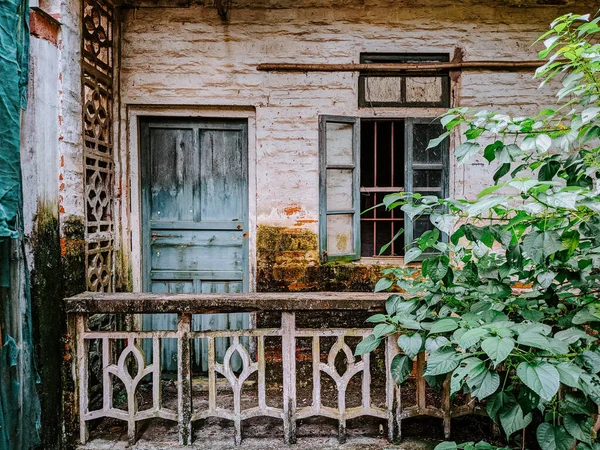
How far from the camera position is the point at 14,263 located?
8.66ft

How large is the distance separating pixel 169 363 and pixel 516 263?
3.48 meters

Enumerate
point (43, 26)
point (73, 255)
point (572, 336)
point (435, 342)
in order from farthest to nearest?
point (73, 255) → point (43, 26) → point (435, 342) → point (572, 336)

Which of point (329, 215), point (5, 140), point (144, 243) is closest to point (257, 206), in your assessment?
point (329, 215)

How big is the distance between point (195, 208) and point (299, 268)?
1.20 m

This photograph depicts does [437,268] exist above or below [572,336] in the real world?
above

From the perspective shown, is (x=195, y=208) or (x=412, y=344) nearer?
(x=412, y=344)

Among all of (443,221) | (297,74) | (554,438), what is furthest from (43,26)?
(554,438)

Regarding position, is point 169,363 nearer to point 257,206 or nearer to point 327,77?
point 257,206

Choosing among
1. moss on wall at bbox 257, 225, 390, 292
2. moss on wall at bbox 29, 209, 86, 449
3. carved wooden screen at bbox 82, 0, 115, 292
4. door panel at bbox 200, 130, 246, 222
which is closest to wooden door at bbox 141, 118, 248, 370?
door panel at bbox 200, 130, 246, 222

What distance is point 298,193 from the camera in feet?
14.1

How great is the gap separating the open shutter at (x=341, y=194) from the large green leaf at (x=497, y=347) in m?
2.39

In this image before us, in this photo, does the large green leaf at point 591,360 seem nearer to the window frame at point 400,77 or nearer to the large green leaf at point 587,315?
the large green leaf at point 587,315

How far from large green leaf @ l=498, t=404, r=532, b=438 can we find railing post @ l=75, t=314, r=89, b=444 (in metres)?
2.71

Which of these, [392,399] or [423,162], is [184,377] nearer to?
[392,399]
